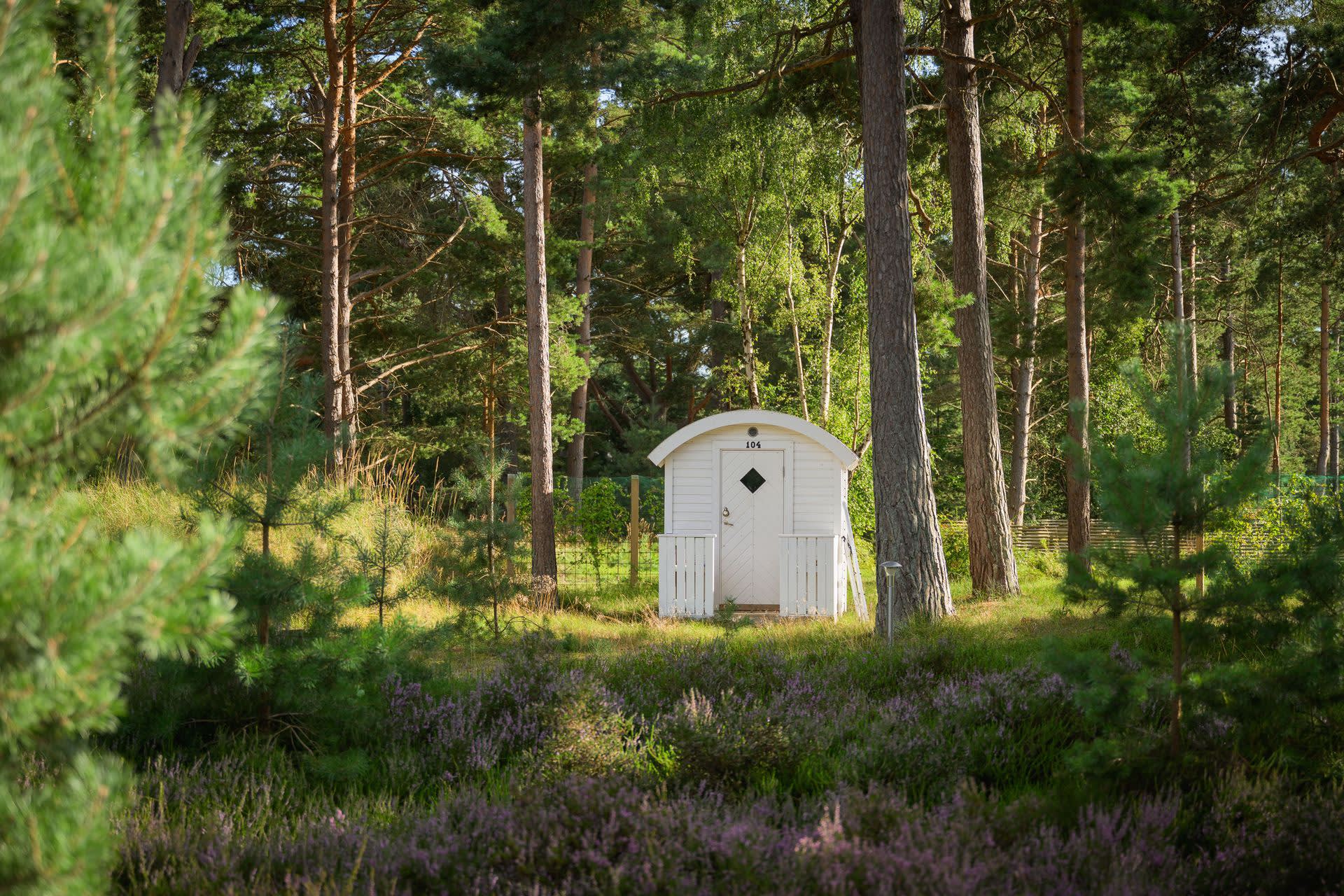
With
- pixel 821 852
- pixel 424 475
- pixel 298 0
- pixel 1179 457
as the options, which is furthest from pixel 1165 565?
pixel 424 475

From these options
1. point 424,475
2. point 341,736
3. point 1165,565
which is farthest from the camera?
point 424,475

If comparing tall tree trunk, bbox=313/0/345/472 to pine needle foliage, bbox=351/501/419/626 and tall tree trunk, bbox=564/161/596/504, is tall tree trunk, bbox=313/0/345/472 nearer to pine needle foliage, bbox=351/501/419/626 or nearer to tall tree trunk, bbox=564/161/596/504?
tall tree trunk, bbox=564/161/596/504

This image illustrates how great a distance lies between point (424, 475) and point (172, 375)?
89.5 ft

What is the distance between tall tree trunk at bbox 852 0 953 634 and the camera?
9266 millimetres

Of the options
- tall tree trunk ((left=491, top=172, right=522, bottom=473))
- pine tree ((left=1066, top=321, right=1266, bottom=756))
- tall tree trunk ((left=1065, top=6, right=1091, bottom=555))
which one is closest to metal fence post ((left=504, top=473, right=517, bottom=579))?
pine tree ((left=1066, top=321, right=1266, bottom=756))

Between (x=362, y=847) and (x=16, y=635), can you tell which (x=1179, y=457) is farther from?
(x=16, y=635)

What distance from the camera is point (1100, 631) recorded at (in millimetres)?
8523

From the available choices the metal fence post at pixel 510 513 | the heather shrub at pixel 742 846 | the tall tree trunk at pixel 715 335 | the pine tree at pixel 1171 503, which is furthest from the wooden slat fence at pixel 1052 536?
the heather shrub at pixel 742 846

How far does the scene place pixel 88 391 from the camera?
215cm

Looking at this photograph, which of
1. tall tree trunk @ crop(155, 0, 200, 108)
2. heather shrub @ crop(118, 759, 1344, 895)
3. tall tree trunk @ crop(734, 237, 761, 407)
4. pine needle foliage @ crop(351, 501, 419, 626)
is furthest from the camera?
tall tree trunk @ crop(734, 237, 761, 407)

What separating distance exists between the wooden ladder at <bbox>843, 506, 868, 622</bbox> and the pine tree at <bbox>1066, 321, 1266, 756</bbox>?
23.9ft

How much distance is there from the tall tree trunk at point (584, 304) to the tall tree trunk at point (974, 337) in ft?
26.8

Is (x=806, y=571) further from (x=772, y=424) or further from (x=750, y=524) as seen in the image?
(x=772, y=424)

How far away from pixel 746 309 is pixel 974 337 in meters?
6.62
